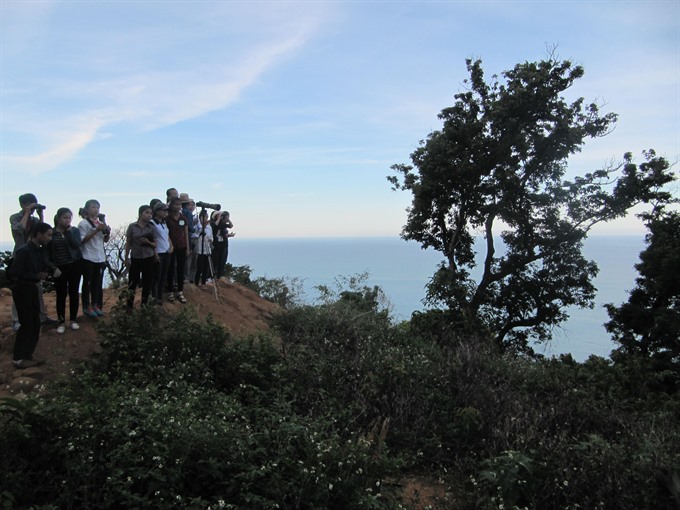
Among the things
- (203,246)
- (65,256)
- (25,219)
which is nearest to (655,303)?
(203,246)

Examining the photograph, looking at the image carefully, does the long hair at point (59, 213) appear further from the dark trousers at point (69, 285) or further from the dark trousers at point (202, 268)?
the dark trousers at point (202, 268)

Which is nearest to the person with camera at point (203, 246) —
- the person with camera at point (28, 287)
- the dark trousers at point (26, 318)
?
the person with camera at point (28, 287)

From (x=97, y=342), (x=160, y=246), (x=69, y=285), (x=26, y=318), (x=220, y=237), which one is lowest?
(x=97, y=342)

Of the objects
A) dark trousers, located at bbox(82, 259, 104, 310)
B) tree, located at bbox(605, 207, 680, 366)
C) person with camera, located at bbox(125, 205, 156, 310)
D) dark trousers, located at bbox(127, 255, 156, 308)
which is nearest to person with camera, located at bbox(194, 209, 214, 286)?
person with camera, located at bbox(125, 205, 156, 310)

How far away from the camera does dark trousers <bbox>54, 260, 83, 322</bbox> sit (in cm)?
644

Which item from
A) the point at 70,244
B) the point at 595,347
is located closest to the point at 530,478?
the point at 70,244

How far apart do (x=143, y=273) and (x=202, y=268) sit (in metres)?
2.71

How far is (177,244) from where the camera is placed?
8.14 meters

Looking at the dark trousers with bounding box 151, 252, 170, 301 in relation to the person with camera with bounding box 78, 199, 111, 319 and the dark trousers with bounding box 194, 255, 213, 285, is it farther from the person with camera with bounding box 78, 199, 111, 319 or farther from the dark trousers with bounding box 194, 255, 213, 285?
the dark trousers with bounding box 194, 255, 213, 285

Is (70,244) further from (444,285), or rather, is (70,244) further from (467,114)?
(467,114)

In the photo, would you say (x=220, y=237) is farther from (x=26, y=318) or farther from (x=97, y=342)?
(x=26, y=318)

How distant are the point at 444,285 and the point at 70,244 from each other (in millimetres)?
11534

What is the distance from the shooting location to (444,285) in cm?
1552

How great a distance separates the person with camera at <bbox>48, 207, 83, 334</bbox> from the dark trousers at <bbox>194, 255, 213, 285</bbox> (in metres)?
3.20
